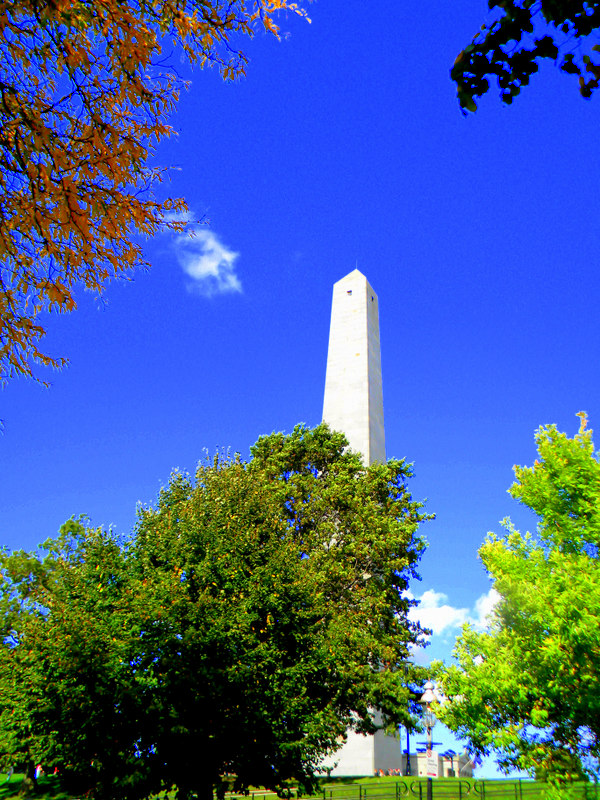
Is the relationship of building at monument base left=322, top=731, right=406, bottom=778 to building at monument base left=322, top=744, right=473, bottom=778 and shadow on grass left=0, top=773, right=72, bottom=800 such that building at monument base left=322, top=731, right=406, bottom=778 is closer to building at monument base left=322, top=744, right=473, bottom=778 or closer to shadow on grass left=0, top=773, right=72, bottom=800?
building at monument base left=322, top=744, right=473, bottom=778

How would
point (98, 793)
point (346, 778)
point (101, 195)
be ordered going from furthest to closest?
point (346, 778), point (98, 793), point (101, 195)

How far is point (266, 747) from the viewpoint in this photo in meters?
19.7

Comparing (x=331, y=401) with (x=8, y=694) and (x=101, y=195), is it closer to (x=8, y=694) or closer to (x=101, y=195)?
(x=8, y=694)

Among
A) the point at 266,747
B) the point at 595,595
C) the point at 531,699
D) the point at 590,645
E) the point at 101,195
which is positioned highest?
the point at 101,195

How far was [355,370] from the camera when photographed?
41062 millimetres

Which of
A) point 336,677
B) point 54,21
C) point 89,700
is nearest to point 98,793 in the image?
point 89,700

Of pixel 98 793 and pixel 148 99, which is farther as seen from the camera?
pixel 98 793

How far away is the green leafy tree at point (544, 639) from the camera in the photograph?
49.2 feet

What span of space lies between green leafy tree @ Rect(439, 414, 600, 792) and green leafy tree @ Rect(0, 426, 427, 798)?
5577mm

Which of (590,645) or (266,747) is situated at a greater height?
(590,645)

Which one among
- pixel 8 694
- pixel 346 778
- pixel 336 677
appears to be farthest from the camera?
pixel 346 778

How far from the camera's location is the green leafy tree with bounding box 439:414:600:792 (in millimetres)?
15008

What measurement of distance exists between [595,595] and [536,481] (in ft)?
13.3

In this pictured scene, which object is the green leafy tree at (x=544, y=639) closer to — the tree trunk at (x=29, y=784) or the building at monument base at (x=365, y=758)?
the building at monument base at (x=365, y=758)
